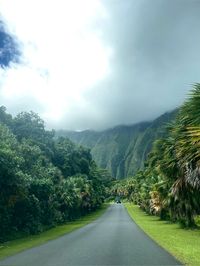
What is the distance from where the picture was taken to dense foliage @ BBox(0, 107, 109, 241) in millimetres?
33094

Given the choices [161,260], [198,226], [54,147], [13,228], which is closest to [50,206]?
[13,228]

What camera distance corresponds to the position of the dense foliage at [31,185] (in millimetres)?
33094

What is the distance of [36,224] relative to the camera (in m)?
40.7

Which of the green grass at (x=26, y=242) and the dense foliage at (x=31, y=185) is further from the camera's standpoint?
the dense foliage at (x=31, y=185)

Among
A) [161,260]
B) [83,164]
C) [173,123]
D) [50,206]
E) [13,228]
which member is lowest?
[161,260]

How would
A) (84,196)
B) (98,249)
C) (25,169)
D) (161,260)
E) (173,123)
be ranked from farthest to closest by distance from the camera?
1. (84,196)
2. (25,169)
3. (173,123)
4. (98,249)
5. (161,260)

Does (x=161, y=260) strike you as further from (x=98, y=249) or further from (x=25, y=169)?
(x=25, y=169)

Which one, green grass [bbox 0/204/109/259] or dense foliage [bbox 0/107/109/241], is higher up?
dense foliage [bbox 0/107/109/241]

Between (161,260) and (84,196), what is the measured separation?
6601 centimetres

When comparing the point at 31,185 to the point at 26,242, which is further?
the point at 31,185

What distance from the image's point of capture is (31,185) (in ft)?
140

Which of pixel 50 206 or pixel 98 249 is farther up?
pixel 50 206

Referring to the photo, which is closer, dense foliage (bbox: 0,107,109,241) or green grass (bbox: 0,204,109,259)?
green grass (bbox: 0,204,109,259)

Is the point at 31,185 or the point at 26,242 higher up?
the point at 31,185
